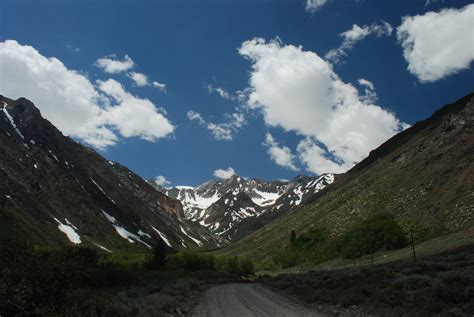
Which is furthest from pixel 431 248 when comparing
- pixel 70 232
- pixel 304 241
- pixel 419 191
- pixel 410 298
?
pixel 70 232

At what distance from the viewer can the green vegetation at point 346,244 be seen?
97938 millimetres

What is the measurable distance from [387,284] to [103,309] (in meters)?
16.5

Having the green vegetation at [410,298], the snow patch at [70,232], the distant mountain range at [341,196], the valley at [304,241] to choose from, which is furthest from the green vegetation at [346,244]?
the green vegetation at [410,298]

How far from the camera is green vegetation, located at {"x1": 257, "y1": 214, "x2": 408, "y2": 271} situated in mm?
97938

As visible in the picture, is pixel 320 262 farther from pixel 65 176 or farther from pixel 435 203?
pixel 65 176

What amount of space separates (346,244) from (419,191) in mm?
26218

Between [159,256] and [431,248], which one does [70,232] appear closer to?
[159,256]

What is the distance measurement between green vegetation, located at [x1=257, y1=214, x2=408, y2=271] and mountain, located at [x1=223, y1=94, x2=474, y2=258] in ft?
15.2

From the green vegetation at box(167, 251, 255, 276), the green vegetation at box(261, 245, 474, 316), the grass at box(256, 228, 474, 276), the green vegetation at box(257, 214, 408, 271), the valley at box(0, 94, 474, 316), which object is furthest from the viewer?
the green vegetation at box(167, 251, 255, 276)

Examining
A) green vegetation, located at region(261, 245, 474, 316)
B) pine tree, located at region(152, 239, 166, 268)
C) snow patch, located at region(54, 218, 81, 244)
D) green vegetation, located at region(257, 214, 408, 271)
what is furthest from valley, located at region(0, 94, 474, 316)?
snow patch, located at region(54, 218, 81, 244)

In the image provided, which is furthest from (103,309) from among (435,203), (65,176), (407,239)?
(65,176)

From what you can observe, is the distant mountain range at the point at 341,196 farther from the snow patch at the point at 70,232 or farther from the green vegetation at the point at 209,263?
the green vegetation at the point at 209,263

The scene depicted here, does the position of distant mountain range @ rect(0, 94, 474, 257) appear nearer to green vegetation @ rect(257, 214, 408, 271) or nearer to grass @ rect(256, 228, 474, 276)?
green vegetation @ rect(257, 214, 408, 271)

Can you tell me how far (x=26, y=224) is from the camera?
122m
